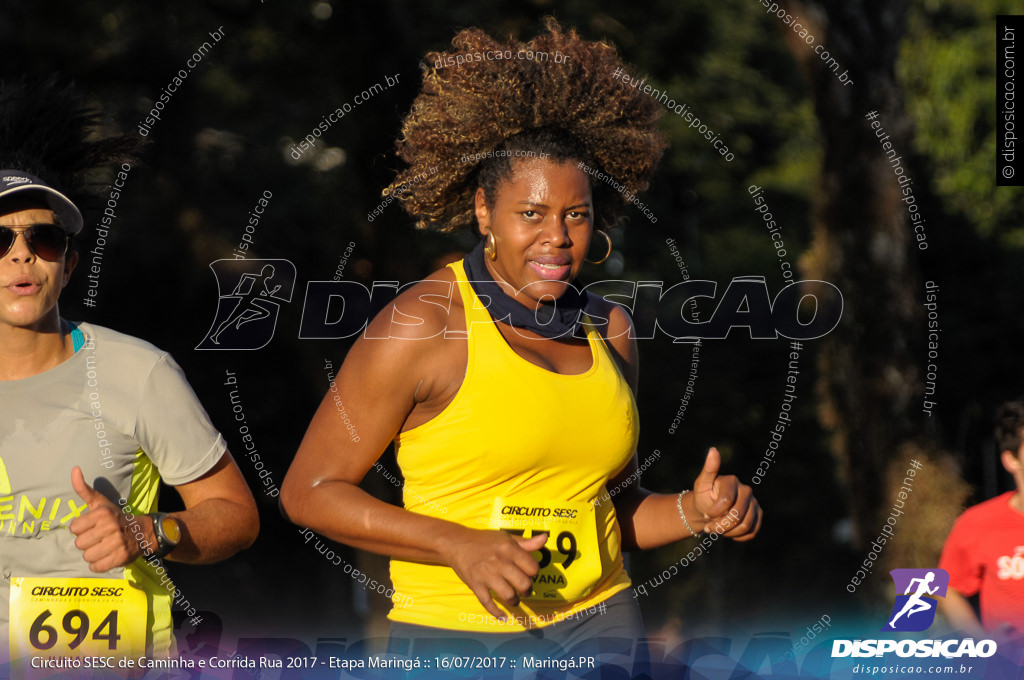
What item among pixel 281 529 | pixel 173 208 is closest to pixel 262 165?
pixel 173 208

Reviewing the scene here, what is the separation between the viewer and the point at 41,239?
9.48 ft

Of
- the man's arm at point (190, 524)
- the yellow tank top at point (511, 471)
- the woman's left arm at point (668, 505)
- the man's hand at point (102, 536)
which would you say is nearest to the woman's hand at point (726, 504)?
the woman's left arm at point (668, 505)

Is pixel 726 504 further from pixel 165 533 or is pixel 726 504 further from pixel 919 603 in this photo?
pixel 919 603

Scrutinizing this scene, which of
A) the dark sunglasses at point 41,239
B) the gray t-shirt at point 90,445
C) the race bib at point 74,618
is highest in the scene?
the dark sunglasses at point 41,239

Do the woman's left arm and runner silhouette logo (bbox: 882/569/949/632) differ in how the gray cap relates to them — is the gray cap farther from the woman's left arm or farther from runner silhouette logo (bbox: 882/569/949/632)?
runner silhouette logo (bbox: 882/569/949/632)

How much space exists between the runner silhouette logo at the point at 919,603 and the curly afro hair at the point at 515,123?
1.78 metres

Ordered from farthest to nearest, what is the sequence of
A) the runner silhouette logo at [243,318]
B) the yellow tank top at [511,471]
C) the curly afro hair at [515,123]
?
the runner silhouette logo at [243,318] < the curly afro hair at [515,123] < the yellow tank top at [511,471]

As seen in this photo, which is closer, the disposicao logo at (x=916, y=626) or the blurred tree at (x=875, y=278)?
the disposicao logo at (x=916, y=626)

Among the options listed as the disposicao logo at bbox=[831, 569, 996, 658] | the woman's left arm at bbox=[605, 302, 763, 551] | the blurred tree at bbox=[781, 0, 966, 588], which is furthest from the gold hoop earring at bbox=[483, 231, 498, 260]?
the blurred tree at bbox=[781, 0, 966, 588]

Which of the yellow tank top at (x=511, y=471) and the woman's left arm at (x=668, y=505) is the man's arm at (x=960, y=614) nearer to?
the woman's left arm at (x=668, y=505)

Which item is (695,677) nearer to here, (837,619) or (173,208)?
(837,619)

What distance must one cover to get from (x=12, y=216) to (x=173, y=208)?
206 inches

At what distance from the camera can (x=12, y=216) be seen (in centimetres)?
289

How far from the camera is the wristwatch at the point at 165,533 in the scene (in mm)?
2707
